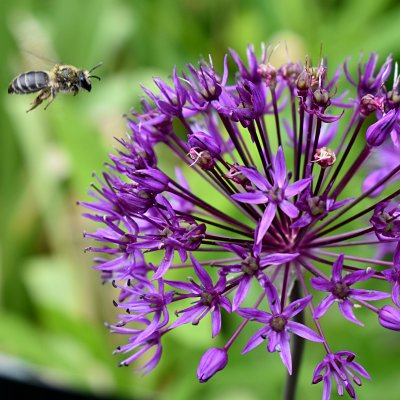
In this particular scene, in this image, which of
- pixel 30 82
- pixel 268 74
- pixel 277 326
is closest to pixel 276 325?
pixel 277 326

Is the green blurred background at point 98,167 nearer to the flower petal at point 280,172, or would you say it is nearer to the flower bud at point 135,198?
the flower bud at point 135,198

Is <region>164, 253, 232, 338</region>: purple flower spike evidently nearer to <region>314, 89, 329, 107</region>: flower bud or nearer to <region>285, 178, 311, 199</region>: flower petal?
<region>285, 178, 311, 199</region>: flower petal

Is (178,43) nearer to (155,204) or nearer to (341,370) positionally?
(155,204)

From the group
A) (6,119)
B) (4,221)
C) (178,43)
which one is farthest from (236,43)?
(4,221)

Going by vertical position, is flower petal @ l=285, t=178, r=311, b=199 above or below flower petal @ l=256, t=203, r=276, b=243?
above

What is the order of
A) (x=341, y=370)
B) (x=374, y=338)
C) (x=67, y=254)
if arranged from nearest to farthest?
(x=341, y=370) < (x=374, y=338) < (x=67, y=254)

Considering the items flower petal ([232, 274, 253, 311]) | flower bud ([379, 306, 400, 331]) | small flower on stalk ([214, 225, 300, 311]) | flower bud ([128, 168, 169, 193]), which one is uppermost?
flower bud ([128, 168, 169, 193])

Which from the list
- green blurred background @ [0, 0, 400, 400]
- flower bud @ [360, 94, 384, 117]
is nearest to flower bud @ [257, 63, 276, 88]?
flower bud @ [360, 94, 384, 117]

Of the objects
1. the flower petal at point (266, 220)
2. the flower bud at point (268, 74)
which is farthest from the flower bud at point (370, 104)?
the flower petal at point (266, 220)
